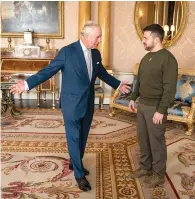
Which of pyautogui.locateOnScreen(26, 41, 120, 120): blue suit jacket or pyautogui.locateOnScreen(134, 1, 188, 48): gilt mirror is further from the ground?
pyautogui.locateOnScreen(134, 1, 188, 48): gilt mirror

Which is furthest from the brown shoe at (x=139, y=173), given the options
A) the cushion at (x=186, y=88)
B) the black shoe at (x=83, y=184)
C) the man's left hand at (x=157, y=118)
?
the cushion at (x=186, y=88)

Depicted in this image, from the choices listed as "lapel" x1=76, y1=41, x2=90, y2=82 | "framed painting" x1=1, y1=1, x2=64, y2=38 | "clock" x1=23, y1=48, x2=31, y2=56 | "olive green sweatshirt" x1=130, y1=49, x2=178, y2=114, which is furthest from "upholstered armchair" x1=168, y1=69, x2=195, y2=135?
"clock" x1=23, y1=48, x2=31, y2=56

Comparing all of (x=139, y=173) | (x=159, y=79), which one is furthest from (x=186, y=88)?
(x=159, y=79)

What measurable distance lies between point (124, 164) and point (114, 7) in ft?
14.1

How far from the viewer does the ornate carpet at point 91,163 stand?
2354mm

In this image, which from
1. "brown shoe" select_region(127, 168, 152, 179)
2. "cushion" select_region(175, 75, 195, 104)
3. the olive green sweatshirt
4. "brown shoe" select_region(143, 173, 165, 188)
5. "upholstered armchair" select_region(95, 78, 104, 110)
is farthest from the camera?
"upholstered armchair" select_region(95, 78, 104, 110)

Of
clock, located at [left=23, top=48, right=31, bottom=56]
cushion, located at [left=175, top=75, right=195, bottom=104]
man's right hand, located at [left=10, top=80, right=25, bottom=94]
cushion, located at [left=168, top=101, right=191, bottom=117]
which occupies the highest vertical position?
clock, located at [left=23, top=48, right=31, bottom=56]

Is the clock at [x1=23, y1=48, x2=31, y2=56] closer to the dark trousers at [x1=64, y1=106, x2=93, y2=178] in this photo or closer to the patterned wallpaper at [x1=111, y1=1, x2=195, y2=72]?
the patterned wallpaper at [x1=111, y1=1, x2=195, y2=72]

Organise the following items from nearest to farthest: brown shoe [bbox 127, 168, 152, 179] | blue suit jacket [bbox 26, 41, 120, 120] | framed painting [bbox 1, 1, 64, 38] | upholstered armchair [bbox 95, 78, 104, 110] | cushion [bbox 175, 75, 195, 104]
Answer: blue suit jacket [bbox 26, 41, 120, 120] → brown shoe [bbox 127, 168, 152, 179] → cushion [bbox 175, 75, 195, 104] → upholstered armchair [bbox 95, 78, 104, 110] → framed painting [bbox 1, 1, 64, 38]

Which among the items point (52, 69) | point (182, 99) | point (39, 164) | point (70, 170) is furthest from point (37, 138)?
point (182, 99)

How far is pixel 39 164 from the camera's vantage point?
290 cm

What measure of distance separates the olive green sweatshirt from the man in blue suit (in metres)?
0.47

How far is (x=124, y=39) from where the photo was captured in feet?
20.6

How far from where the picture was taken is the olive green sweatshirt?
2.18 metres
